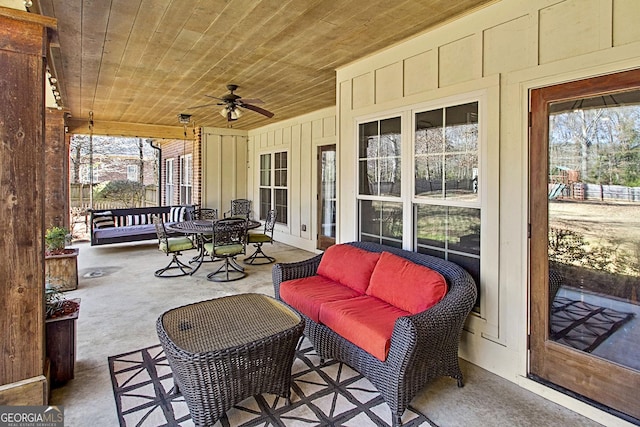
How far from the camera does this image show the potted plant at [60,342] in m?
2.41

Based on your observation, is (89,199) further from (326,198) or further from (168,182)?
(326,198)

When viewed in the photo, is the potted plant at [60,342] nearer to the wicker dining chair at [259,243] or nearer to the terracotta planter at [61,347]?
the terracotta planter at [61,347]

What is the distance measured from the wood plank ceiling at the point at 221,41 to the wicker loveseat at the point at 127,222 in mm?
2526

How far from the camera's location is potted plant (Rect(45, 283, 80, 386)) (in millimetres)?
2410

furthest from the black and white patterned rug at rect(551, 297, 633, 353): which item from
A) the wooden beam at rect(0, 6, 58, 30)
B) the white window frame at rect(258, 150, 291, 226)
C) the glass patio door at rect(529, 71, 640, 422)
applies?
the white window frame at rect(258, 150, 291, 226)

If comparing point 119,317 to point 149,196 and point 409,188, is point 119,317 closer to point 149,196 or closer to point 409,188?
point 409,188

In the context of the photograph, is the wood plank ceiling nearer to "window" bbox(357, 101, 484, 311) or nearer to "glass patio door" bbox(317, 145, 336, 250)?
"window" bbox(357, 101, 484, 311)

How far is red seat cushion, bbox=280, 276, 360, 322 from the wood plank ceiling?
226 centimetres

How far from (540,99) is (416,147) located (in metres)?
1.09

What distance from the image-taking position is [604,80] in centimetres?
210

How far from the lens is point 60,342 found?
8.02 ft

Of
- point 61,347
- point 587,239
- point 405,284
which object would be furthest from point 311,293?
point 587,239

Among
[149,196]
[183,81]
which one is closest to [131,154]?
[149,196]

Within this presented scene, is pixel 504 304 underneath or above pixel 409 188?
underneath
